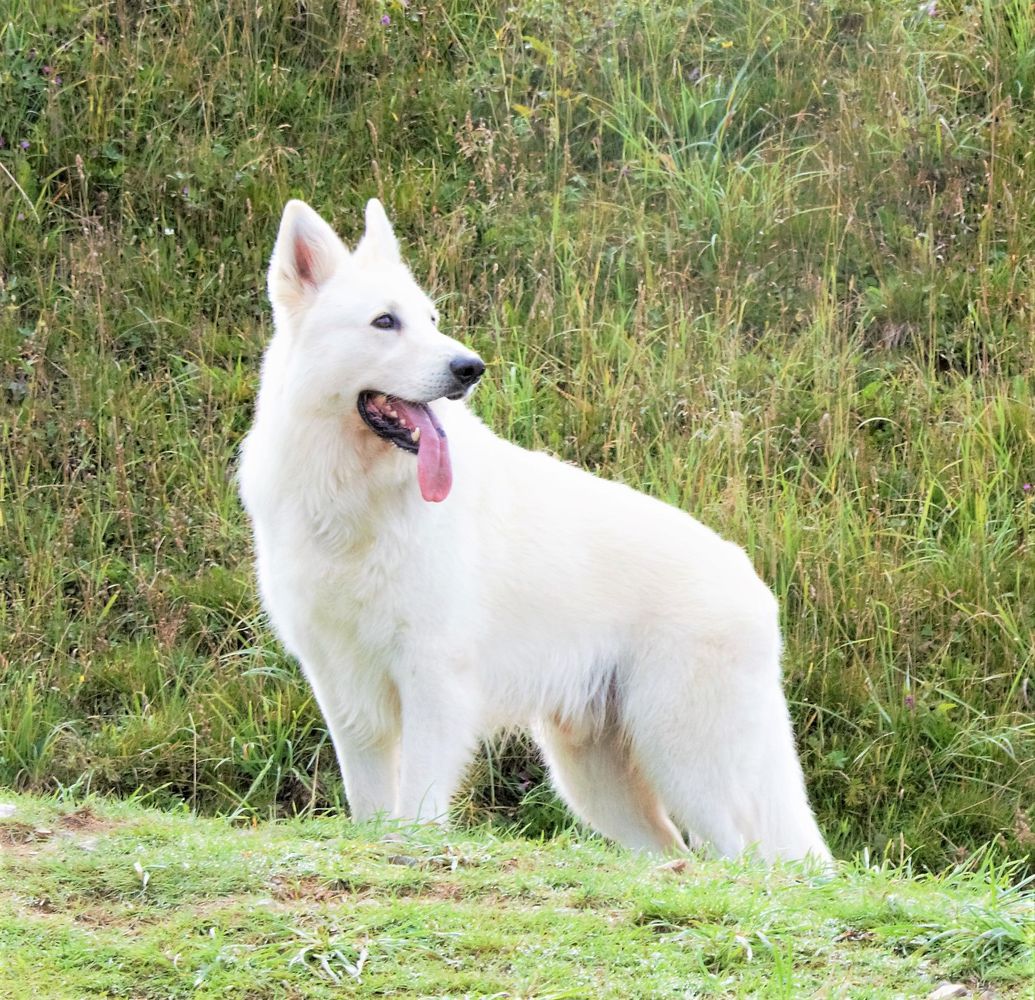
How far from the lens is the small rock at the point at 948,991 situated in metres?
2.75

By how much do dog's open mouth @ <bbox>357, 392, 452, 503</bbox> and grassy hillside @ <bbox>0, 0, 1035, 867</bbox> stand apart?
1.66m

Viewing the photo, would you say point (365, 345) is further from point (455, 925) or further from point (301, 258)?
point (455, 925)

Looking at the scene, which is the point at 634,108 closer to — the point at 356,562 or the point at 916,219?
the point at 916,219

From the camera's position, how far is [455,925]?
304 cm

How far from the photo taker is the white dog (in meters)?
4.36

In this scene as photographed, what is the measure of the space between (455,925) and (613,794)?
1.91m

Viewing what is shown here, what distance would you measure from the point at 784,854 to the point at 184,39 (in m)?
6.05

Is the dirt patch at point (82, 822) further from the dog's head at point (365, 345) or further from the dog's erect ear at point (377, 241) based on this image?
the dog's erect ear at point (377, 241)

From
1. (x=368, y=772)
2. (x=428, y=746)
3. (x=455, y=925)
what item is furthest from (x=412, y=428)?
(x=455, y=925)

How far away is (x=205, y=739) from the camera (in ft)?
18.5

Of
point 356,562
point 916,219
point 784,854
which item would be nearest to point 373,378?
point 356,562

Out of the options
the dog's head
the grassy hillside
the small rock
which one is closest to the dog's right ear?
the dog's head

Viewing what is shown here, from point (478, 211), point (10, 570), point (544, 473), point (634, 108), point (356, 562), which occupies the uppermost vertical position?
point (634, 108)

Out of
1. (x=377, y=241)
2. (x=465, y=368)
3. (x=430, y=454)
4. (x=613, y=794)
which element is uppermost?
(x=377, y=241)
